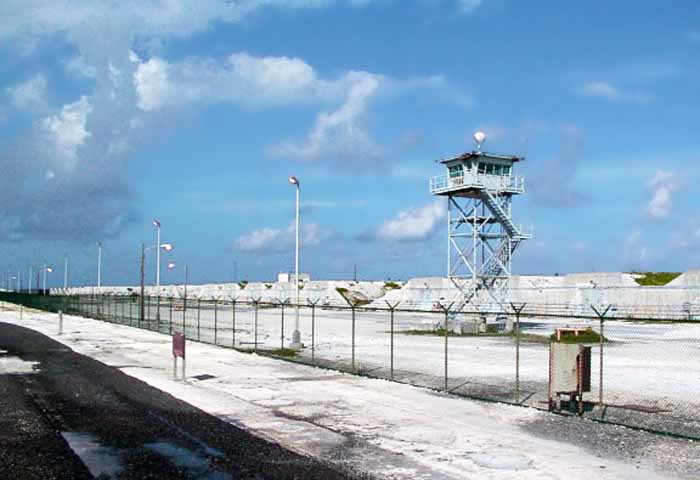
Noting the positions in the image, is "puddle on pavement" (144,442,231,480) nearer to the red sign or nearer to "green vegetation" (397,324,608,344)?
the red sign

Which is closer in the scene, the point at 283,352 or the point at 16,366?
the point at 16,366

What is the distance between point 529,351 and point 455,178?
19507 mm

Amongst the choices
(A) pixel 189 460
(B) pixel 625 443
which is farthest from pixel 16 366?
(B) pixel 625 443

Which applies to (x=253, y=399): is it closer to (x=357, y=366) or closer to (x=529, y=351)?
(x=357, y=366)

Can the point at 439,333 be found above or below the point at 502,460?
below

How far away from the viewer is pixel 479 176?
49031mm

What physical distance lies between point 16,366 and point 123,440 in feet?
43.3

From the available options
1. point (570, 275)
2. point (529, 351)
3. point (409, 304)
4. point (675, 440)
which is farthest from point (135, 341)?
point (570, 275)

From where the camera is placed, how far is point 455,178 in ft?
163

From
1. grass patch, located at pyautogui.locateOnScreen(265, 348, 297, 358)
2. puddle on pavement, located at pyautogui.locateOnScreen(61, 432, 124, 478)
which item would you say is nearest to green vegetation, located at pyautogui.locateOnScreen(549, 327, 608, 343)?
grass patch, located at pyautogui.locateOnScreen(265, 348, 297, 358)

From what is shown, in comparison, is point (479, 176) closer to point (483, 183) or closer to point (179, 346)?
point (483, 183)

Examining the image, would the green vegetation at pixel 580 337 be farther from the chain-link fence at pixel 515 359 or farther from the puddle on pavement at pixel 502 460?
the puddle on pavement at pixel 502 460

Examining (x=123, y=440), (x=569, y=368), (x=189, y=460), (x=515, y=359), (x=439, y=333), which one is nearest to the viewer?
(x=189, y=460)

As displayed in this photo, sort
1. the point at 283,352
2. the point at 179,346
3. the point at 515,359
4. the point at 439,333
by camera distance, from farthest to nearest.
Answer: the point at 439,333, the point at 283,352, the point at 515,359, the point at 179,346
